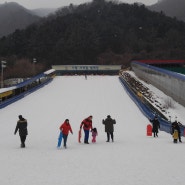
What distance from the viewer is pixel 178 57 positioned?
135 metres

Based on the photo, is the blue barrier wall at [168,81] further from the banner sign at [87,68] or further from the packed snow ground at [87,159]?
the banner sign at [87,68]

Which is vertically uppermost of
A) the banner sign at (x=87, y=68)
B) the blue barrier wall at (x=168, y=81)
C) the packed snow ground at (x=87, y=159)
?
the banner sign at (x=87, y=68)

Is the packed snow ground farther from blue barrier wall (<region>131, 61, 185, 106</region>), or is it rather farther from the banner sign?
the banner sign

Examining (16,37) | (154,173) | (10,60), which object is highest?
(16,37)

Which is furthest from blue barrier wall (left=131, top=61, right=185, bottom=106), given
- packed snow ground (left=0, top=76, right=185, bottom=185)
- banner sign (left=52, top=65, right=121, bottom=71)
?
banner sign (left=52, top=65, right=121, bottom=71)

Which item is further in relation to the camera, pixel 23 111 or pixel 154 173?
pixel 23 111

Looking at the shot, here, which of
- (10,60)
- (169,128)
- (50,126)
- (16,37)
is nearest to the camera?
(169,128)

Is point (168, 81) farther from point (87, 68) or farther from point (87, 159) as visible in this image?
point (87, 68)

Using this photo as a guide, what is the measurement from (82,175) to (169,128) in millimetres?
10665

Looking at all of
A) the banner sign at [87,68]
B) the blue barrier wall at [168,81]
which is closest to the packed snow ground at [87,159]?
the blue barrier wall at [168,81]

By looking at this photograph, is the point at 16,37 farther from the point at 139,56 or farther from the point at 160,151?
the point at 160,151

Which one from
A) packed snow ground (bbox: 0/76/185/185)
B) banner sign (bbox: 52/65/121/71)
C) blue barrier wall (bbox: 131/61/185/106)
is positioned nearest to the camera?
packed snow ground (bbox: 0/76/185/185)

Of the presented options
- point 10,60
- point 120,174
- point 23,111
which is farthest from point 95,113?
point 10,60

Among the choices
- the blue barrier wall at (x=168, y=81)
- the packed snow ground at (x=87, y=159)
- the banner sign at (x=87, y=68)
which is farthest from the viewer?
the banner sign at (x=87, y=68)
